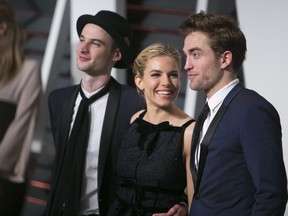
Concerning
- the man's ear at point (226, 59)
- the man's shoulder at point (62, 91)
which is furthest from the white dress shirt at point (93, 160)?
the man's ear at point (226, 59)

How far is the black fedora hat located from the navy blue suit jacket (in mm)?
757

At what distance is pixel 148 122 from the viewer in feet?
6.36

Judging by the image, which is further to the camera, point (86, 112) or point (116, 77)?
point (116, 77)

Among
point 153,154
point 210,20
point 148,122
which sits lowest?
point 153,154

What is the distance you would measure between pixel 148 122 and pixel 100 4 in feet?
2.85

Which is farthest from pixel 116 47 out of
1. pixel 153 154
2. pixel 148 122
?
pixel 153 154

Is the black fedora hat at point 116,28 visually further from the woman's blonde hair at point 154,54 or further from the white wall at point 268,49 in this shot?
the white wall at point 268,49

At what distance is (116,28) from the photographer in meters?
2.19

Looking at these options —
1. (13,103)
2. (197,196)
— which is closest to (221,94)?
(197,196)

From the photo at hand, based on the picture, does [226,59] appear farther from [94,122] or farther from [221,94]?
[94,122]

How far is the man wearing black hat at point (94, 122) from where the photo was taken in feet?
6.95

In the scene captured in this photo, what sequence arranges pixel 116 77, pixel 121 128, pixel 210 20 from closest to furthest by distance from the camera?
pixel 210 20 < pixel 121 128 < pixel 116 77

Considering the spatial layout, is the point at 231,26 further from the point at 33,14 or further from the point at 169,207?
the point at 33,14

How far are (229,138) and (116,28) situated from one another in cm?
94
